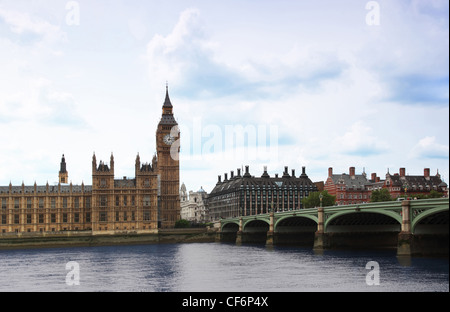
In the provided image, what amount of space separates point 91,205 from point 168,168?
1203 inches

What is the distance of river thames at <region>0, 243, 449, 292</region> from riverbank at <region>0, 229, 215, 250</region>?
165ft

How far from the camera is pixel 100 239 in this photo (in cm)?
14312

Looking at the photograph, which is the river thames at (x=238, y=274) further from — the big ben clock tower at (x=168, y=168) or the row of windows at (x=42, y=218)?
the big ben clock tower at (x=168, y=168)

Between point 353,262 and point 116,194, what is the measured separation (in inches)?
3626

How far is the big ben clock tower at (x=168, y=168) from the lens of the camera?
570ft

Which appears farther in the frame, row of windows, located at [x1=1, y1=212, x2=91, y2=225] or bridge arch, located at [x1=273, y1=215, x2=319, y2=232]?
row of windows, located at [x1=1, y1=212, x2=91, y2=225]

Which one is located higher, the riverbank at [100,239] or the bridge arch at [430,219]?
the bridge arch at [430,219]

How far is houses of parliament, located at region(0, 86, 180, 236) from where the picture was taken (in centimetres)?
14965

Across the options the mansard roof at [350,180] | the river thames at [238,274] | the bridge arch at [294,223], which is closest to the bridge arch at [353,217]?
the river thames at [238,274]

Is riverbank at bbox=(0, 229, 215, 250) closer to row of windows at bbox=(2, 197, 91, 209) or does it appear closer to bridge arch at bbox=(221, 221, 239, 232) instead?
bridge arch at bbox=(221, 221, 239, 232)

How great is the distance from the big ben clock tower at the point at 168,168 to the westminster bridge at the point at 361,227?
66.4ft

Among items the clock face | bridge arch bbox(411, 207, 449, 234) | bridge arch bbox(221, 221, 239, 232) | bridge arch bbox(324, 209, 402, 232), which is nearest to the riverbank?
bridge arch bbox(221, 221, 239, 232)

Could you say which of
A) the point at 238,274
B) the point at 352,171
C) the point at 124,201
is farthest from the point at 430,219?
the point at 352,171
